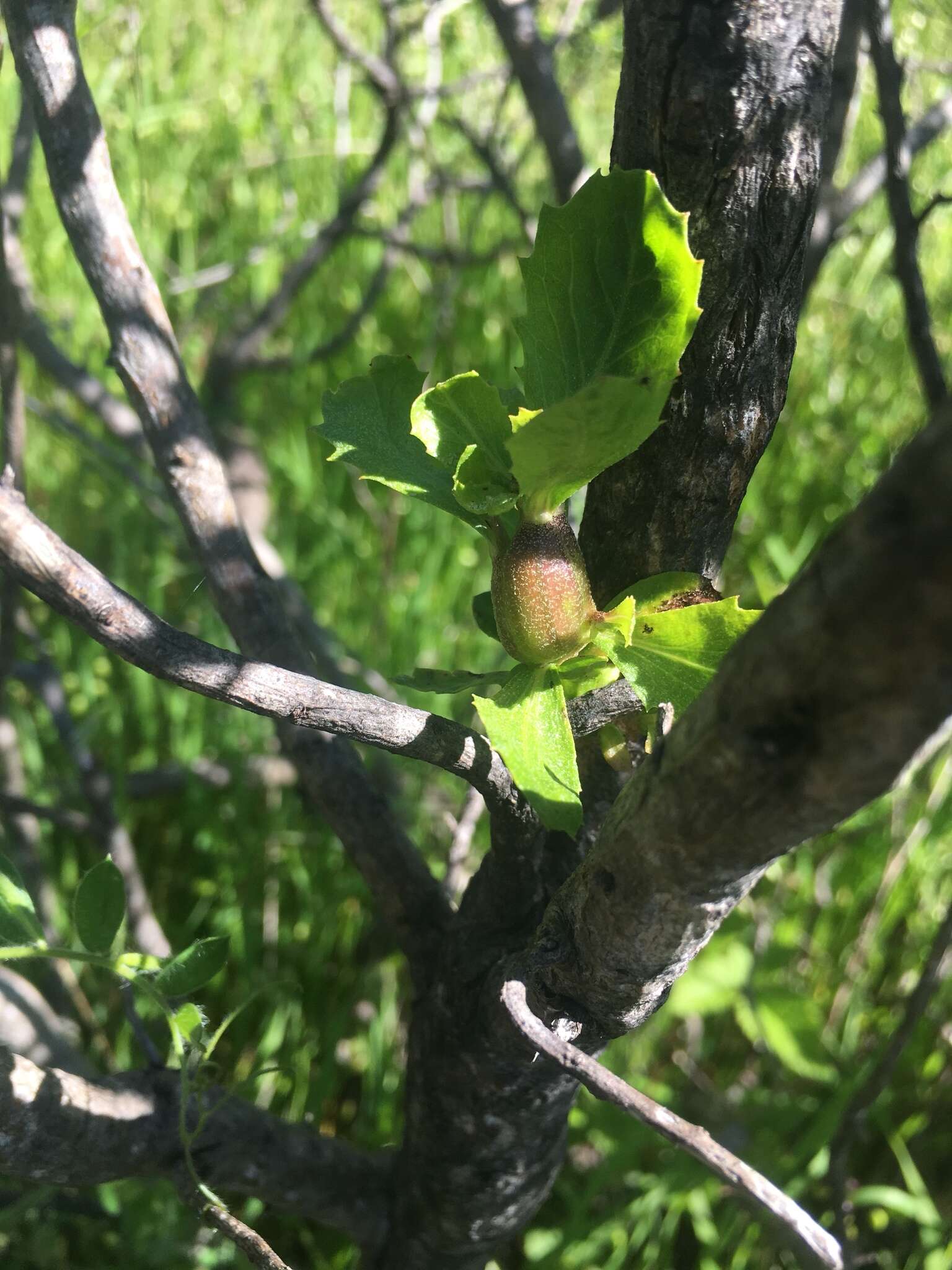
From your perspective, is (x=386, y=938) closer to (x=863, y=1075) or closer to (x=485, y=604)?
(x=863, y=1075)

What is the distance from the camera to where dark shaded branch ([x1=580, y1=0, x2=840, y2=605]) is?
1.63ft

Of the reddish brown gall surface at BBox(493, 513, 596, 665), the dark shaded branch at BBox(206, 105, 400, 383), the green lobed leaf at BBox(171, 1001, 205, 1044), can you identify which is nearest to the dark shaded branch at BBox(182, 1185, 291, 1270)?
the green lobed leaf at BBox(171, 1001, 205, 1044)

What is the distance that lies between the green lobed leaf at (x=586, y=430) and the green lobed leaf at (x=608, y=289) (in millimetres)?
12

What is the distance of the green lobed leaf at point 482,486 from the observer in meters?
0.50

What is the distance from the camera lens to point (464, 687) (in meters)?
0.55

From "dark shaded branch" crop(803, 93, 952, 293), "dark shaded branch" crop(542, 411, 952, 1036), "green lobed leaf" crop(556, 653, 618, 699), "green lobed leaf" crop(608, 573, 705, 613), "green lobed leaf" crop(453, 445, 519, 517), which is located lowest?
"dark shaded branch" crop(542, 411, 952, 1036)

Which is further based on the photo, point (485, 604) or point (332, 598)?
point (332, 598)

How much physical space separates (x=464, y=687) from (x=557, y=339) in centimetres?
18

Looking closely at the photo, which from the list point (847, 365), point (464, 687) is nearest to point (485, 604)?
point (464, 687)

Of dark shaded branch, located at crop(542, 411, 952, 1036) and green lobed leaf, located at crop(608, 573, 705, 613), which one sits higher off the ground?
green lobed leaf, located at crop(608, 573, 705, 613)

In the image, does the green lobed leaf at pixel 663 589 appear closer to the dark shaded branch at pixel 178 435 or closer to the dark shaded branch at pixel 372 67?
the dark shaded branch at pixel 178 435

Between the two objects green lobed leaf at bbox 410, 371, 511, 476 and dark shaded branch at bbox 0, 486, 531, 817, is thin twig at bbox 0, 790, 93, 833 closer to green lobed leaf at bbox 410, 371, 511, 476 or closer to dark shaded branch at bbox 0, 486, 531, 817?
dark shaded branch at bbox 0, 486, 531, 817

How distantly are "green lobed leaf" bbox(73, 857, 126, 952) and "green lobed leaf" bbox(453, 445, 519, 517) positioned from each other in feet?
1.13

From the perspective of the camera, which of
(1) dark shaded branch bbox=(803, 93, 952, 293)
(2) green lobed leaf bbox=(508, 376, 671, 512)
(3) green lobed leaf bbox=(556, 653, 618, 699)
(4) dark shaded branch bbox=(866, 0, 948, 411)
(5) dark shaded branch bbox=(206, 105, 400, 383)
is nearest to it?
(2) green lobed leaf bbox=(508, 376, 671, 512)
